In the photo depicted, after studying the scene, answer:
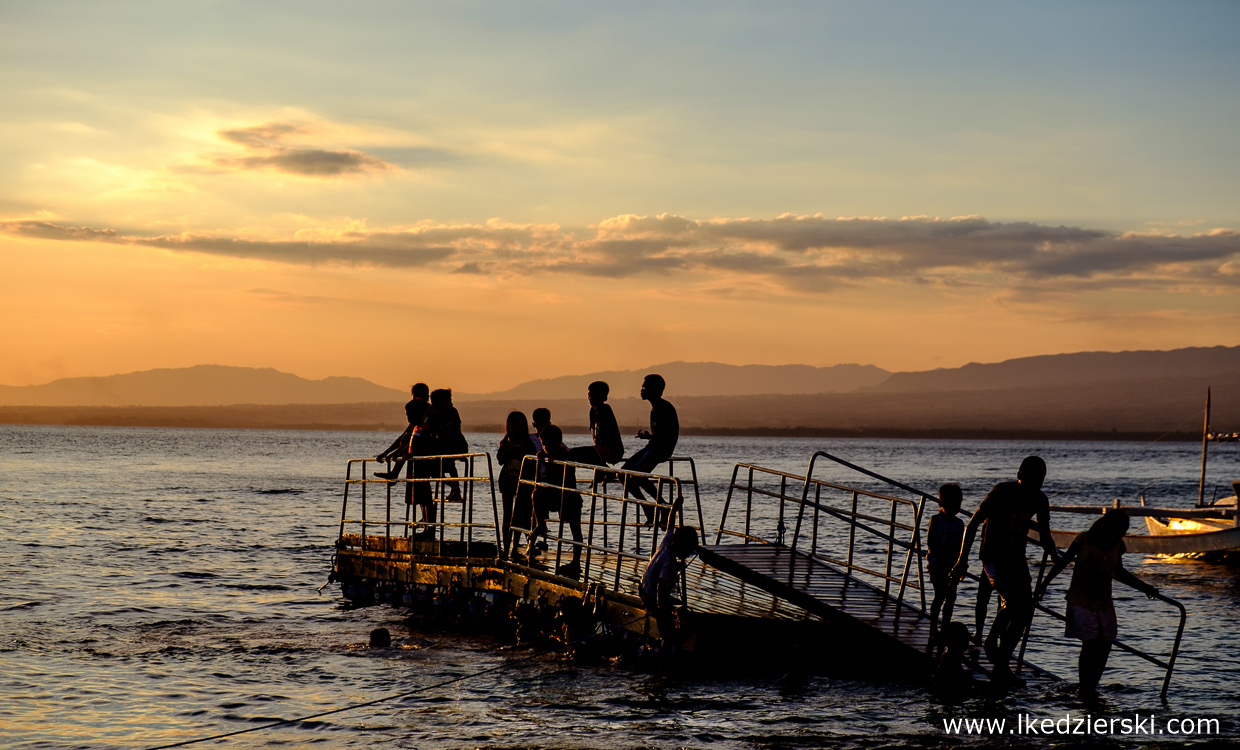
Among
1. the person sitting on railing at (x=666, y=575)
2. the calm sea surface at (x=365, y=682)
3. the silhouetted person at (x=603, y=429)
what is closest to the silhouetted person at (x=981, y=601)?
the calm sea surface at (x=365, y=682)

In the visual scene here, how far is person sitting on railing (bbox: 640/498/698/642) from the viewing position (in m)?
11.5

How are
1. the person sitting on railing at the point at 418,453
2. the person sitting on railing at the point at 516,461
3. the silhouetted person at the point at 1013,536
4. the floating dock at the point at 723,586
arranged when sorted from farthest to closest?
1. the person sitting on railing at the point at 418,453
2. the person sitting on railing at the point at 516,461
3. the floating dock at the point at 723,586
4. the silhouetted person at the point at 1013,536

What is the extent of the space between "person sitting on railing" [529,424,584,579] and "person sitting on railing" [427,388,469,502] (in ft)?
4.81

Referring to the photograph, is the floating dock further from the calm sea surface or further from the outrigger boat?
the outrigger boat

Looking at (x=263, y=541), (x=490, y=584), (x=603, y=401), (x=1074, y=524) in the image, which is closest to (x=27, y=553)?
(x=263, y=541)

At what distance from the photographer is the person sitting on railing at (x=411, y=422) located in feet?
52.6

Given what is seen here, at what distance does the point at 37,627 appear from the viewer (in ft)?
55.3

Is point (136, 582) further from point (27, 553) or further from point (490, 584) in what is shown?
point (490, 584)

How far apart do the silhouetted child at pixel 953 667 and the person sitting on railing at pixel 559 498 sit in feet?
15.6

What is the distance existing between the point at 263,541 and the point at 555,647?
61.9 ft

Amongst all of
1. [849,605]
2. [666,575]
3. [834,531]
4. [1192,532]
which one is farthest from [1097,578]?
[834,531]

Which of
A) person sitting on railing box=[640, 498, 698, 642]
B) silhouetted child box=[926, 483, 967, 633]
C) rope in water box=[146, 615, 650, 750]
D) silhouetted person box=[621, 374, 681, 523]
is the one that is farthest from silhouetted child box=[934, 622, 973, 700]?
silhouetted person box=[621, 374, 681, 523]

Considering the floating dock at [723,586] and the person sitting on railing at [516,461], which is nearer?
the floating dock at [723,586]

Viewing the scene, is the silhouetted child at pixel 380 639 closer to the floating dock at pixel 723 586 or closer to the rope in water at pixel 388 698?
the floating dock at pixel 723 586
